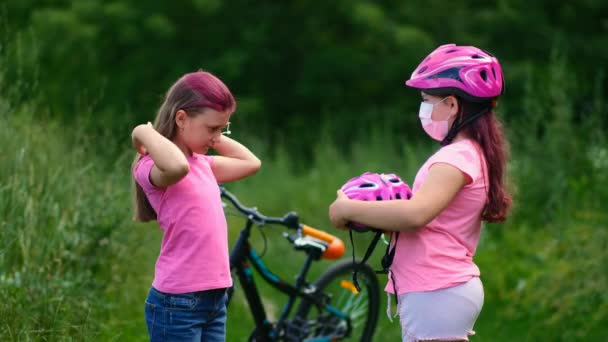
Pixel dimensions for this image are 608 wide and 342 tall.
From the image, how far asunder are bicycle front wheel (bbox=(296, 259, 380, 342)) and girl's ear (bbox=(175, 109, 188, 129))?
83.1 inches

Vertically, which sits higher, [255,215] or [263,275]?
[255,215]

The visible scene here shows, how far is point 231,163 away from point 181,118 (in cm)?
51

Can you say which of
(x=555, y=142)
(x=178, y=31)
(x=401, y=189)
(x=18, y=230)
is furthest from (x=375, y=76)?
(x=401, y=189)

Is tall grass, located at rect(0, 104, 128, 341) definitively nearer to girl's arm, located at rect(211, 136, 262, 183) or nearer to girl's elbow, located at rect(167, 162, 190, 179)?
girl's arm, located at rect(211, 136, 262, 183)

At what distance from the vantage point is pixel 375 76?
61.1 feet

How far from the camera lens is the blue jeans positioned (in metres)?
3.82

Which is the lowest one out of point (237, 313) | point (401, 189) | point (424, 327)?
point (237, 313)

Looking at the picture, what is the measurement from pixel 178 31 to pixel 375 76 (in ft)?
12.9

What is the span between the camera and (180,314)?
382cm

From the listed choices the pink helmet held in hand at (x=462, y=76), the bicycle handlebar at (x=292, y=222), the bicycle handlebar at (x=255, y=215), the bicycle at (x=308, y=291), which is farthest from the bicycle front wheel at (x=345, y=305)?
the pink helmet held in hand at (x=462, y=76)


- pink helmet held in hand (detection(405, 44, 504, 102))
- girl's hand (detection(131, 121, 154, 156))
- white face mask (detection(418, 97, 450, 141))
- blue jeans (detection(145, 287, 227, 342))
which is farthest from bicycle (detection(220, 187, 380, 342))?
pink helmet held in hand (detection(405, 44, 504, 102))

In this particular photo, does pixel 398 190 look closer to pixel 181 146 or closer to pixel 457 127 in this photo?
pixel 457 127

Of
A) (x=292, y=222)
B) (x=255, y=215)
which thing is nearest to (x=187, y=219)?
(x=255, y=215)

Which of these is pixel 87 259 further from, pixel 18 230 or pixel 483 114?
pixel 483 114
